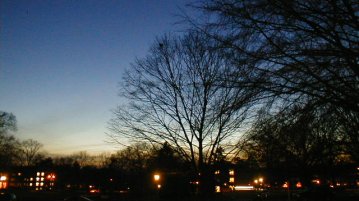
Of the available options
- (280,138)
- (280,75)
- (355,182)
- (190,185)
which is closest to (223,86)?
(280,75)

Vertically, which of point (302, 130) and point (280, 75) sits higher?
point (280, 75)

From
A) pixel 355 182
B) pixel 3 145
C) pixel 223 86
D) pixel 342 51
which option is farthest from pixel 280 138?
pixel 355 182

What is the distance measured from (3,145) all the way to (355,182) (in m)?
86.1

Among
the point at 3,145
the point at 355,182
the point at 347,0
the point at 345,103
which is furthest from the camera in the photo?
the point at 355,182

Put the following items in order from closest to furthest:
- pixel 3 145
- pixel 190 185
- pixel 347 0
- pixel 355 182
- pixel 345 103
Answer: pixel 347 0 < pixel 345 103 < pixel 190 185 < pixel 3 145 < pixel 355 182

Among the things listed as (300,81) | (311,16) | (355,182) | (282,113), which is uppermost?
(311,16)

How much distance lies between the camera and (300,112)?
564 cm

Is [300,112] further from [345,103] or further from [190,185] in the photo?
[190,185]

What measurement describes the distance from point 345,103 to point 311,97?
1.67ft

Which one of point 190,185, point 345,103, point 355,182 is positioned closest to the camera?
point 345,103

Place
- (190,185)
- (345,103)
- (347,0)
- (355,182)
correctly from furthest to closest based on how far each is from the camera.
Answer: (355,182)
(190,185)
(345,103)
(347,0)

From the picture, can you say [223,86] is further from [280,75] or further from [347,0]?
[347,0]

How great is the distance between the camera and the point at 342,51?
5141mm

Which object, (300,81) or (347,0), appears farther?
(300,81)
